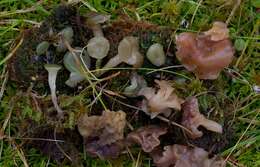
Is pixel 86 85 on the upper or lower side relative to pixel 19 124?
upper

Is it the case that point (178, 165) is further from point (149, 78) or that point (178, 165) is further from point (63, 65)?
point (63, 65)

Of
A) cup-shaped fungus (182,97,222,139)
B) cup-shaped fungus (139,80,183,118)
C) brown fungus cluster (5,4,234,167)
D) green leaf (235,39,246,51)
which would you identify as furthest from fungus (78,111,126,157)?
green leaf (235,39,246,51)

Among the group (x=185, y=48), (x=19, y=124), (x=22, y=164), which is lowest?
(x=22, y=164)

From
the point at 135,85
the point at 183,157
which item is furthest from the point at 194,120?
the point at 135,85

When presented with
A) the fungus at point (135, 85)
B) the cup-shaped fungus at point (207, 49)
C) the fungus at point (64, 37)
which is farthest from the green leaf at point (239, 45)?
the fungus at point (64, 37)

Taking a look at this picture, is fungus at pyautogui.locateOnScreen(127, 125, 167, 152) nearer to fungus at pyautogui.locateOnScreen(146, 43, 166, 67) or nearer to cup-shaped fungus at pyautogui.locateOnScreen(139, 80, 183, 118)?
cup-shaped fungus at pyautogui.locateOnScreen(139, 80, 183, 118)

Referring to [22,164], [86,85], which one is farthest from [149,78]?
[22,164]
